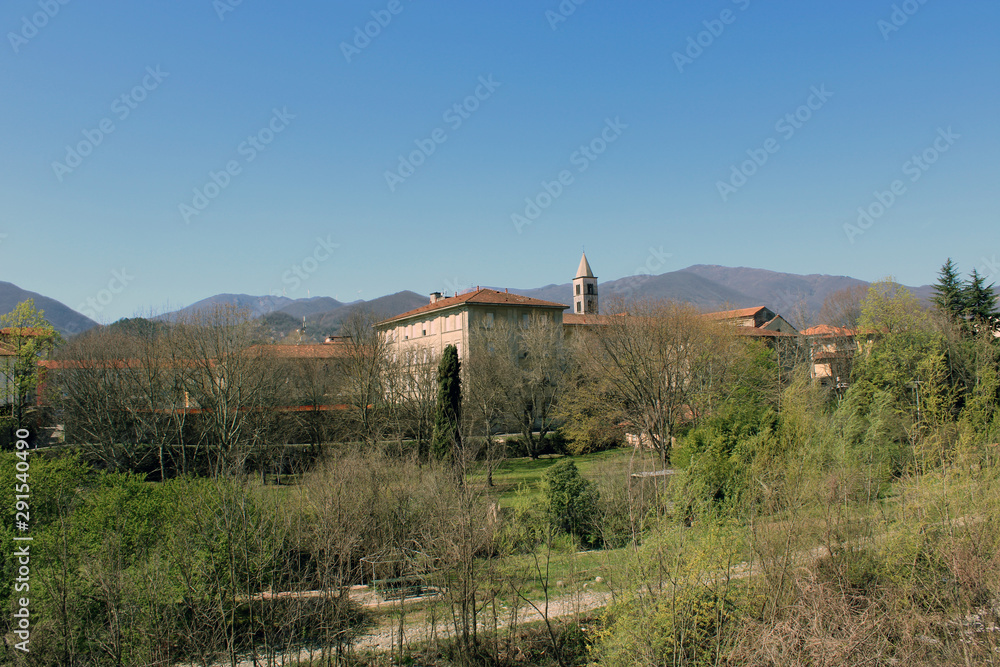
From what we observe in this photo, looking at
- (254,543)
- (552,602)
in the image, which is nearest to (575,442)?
(552,602)

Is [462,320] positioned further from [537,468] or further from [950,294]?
[950,294]

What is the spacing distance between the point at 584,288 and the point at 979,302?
47.7m

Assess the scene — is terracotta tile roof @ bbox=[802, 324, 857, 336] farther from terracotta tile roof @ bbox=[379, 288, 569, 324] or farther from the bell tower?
the bell tower

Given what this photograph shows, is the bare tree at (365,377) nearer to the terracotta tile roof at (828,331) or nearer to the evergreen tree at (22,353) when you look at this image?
the evergreen tree at (22,353)

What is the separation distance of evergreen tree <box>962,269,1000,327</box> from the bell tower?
44177mm

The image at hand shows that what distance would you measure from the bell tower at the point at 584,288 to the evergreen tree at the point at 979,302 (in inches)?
1739

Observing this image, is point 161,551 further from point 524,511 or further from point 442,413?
point 442,413

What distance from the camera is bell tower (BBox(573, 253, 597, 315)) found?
79688 millimetres

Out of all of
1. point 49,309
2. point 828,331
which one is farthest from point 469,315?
point 49,309

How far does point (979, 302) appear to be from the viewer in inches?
1468

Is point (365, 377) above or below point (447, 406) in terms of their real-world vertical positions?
above

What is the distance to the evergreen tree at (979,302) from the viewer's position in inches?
1438

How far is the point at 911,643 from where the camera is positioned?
8.51m

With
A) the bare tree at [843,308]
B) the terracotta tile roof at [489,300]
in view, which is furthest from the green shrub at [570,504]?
the bare tree at [843,308]
